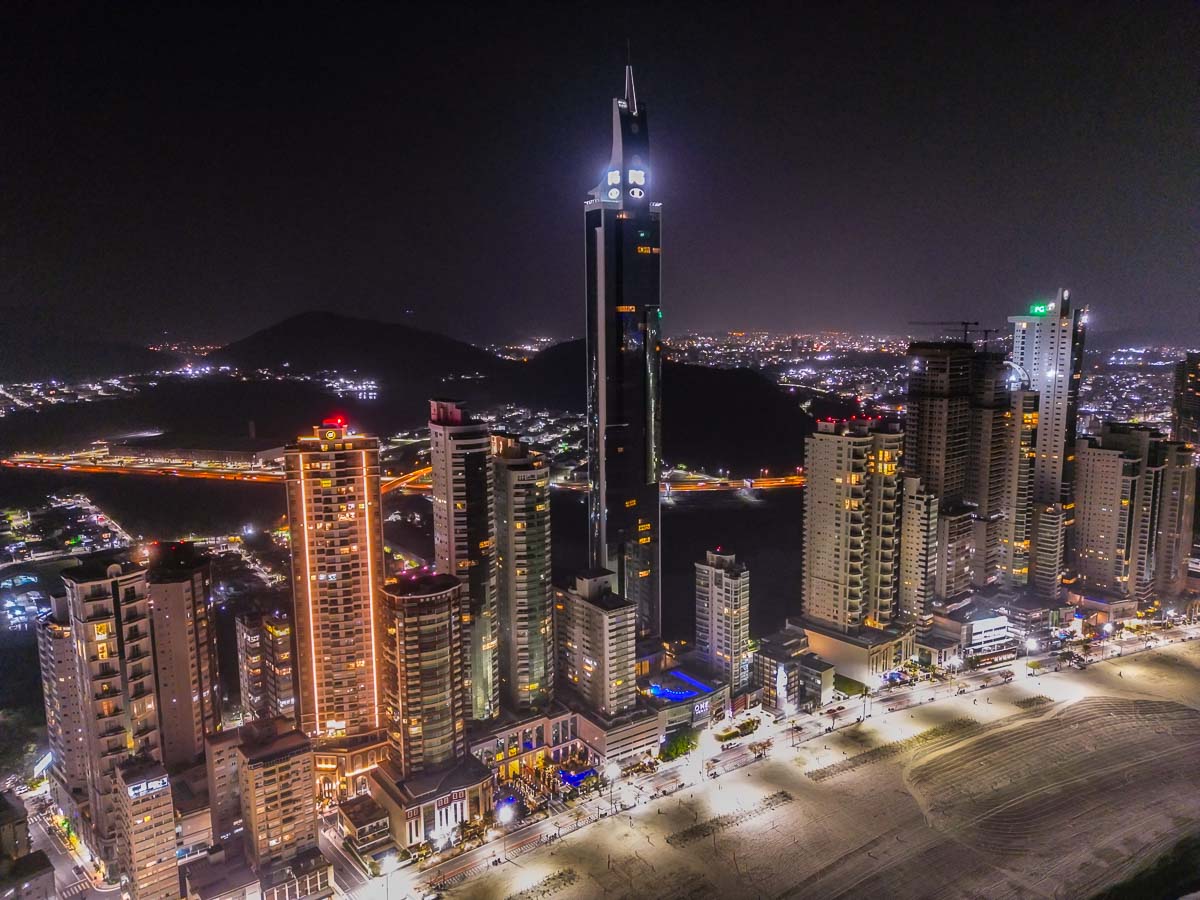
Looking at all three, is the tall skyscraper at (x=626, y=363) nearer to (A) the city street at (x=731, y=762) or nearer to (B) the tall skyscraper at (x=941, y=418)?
(A) the city street at (x=731, y=762)

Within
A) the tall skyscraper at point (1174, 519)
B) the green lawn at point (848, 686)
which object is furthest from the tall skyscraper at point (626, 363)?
the tall skyscraper at point (1174, 519)

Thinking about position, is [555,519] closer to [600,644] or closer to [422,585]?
[600,644]

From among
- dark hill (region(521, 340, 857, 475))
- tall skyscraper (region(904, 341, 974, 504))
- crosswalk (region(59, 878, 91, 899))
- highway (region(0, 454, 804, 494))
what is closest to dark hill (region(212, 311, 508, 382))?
dark hill (region(521, 340, 857, 475))

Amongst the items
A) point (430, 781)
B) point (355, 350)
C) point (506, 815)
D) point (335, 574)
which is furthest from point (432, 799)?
point (355, 350)

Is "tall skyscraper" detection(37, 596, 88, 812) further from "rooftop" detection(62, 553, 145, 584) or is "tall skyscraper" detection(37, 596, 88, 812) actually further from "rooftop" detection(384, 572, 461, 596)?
"rooftop" detection(384, 572, 461, 596)

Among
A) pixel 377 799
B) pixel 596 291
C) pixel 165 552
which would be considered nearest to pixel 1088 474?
pixel 596 291

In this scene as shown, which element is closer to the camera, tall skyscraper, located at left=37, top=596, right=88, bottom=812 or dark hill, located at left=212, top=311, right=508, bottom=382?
tall skyscraper, located at left=37, top=596, right=88, bottom=812
